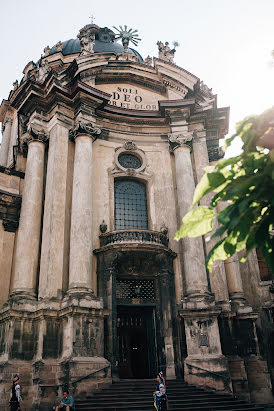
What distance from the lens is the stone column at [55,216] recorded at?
1673 cm

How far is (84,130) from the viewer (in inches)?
790

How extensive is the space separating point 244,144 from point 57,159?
638 inches

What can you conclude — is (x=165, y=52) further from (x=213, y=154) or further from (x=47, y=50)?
(x=47, y=50)

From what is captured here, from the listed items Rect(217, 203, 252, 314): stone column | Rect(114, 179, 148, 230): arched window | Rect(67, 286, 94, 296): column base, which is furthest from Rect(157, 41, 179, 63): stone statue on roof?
Rect(67, 286, 94, 296): column base

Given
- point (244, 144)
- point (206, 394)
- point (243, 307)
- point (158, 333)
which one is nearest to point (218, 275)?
point (243, 307)

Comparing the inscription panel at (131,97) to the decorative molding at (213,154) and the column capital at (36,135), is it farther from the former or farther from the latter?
the column capital at (36,135)

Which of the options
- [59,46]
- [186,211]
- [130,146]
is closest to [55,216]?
[186,211]

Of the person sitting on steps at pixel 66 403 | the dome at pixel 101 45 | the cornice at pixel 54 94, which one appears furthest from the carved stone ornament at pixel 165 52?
the person sitting on steps at pixel 66 403

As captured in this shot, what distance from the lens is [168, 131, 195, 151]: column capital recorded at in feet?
71.5

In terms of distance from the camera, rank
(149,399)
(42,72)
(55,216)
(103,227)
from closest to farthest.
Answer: (149,399), (55,216), (103,227), (42,72)

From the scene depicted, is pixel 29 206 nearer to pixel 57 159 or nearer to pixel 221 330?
pixel 57 159

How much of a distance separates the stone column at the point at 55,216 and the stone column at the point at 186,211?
5.81 m

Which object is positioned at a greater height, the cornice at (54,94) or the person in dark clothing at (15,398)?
the cornice at (54,94)

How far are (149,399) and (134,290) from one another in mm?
5756
